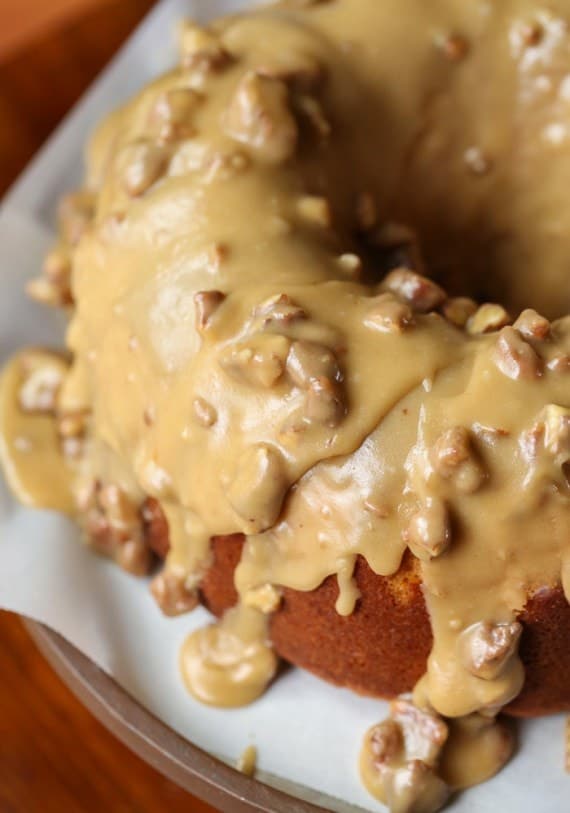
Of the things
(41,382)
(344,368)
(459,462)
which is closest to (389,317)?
(344,368)

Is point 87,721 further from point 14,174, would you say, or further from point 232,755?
point 14,174

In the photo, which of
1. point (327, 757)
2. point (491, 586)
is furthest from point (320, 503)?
point (327, 757)

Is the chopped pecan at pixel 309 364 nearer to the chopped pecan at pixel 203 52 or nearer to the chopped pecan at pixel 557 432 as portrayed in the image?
the chopped pecan at pixel 557 432

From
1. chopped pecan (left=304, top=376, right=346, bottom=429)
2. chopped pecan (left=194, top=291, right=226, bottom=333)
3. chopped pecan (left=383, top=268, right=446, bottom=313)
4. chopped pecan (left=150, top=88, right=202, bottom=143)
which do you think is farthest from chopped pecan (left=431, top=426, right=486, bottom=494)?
chopped pecan (left=150, top=88, right=202, bottom=143)

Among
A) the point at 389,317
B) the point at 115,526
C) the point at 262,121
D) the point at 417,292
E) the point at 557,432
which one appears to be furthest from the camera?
the point at 115,526

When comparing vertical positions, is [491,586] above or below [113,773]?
above

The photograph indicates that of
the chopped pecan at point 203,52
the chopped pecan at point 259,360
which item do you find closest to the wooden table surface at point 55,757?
the chopped pecan at point 259,360

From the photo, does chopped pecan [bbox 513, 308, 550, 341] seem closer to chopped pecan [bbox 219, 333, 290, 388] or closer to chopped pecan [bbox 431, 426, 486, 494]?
chopped pecan [bbox 431, 426, 486, 494]

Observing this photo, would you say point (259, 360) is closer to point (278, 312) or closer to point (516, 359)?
point (278, 312)
